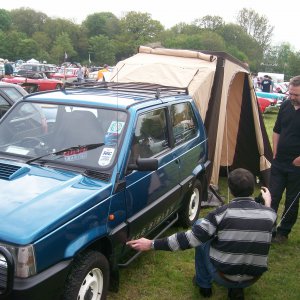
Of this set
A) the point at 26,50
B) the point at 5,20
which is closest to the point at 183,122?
the point at 26,50

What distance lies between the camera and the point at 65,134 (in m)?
3.64

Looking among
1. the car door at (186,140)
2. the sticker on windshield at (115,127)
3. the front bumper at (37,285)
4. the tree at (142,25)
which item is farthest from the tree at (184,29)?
the front bumper at (37,285)

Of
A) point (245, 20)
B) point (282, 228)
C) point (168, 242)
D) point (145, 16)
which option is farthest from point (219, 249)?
point (245, 20)

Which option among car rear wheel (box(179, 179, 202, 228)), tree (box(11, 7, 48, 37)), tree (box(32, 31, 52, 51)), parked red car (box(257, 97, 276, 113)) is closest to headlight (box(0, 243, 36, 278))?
car rear wheel (box(179, 179, 202, 228))

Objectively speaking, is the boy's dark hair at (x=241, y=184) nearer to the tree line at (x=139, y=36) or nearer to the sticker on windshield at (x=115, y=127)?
the sticker on windshield at (x=115, y=127)

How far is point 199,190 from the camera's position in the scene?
5.61m

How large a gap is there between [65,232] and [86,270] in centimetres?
39

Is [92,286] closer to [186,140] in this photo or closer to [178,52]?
[186,140]

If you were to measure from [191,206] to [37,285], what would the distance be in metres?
3.28

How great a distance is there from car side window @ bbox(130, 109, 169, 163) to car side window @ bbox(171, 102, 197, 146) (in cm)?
28

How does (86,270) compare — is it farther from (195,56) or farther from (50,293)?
(195,56)

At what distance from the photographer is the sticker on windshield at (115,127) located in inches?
140

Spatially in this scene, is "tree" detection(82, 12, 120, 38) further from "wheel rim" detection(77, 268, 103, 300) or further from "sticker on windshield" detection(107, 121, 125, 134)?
"wheel rim" detection(77, 268, 103, 300)

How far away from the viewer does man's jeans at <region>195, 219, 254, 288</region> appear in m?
3.31
